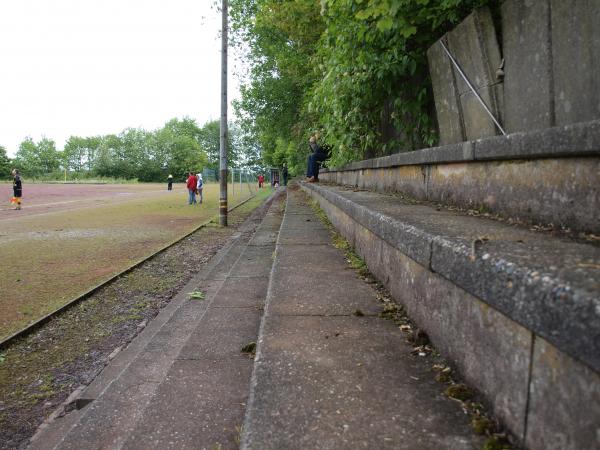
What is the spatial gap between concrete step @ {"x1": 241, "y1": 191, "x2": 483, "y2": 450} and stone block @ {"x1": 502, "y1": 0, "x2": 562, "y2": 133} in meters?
1.45

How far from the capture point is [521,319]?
1.06 meters

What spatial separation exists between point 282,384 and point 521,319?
0.87 meters

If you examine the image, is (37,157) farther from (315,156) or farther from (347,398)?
(347,398)

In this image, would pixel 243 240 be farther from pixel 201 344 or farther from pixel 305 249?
pixel 201 344

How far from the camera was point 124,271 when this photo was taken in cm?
620

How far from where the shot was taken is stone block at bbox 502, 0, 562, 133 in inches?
91.7

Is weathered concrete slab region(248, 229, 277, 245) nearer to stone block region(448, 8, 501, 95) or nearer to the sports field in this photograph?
the sports field

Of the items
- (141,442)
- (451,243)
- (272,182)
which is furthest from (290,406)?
(272,182)

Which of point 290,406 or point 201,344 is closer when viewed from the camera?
point 290,406

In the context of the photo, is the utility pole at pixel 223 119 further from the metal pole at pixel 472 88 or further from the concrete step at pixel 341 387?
the concrete step at pixel 341 387

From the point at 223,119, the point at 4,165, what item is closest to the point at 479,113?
the point at 223,119

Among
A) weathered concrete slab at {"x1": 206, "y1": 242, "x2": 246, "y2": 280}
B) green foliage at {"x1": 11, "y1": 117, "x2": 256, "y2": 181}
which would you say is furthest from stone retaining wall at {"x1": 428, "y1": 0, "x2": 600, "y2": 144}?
green foliage at {"x1": 11, "y1": 117, "x2": 256, "y2": 181}

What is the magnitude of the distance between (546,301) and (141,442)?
1801 millimetres

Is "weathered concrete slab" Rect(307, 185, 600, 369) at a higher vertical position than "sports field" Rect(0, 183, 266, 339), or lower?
higher
